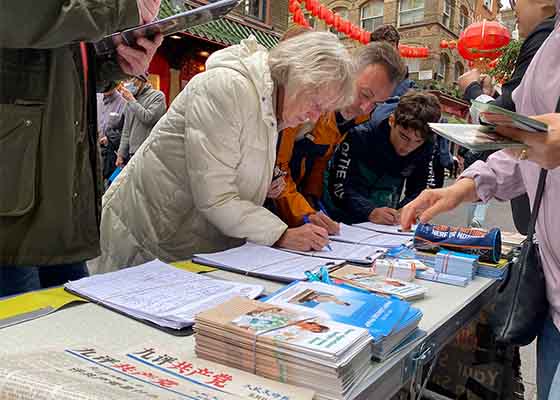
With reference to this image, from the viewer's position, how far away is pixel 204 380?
2.10ft

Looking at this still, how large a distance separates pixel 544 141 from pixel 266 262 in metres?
0.78

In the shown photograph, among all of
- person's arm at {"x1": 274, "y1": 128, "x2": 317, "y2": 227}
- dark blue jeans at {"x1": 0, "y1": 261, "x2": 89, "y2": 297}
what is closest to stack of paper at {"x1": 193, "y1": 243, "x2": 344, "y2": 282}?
dark blue jeans at {"x1": 0, "y1": 261, "x2": 89, "y2": 297}

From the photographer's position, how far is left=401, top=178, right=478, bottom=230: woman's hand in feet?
4.28

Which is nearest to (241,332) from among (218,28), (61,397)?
(61,397)

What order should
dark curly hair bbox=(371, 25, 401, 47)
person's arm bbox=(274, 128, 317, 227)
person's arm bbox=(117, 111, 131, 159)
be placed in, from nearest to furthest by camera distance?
person's arm bbox=(274, 128, 317, 227) → dark curly hair bbox=(371, 25, 401, 47) → person's arm bbox=(117, 111, 131, 159)

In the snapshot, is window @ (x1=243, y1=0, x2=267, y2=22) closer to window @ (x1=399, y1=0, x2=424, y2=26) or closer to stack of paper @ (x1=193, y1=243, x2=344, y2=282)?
stack of paper @ (x1=193, y1=243, x2=344, y2=282)

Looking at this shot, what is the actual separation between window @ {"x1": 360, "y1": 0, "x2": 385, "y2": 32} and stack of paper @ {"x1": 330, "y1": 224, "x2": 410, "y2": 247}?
19.6 metres

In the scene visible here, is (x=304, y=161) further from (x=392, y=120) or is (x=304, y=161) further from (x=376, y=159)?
(x=392, y=120)

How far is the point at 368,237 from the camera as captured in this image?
1.80m

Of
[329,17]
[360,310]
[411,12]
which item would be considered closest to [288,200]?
[360,310]

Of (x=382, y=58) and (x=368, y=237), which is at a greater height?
(x=382, y=58)

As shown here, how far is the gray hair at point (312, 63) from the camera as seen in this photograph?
1.49m

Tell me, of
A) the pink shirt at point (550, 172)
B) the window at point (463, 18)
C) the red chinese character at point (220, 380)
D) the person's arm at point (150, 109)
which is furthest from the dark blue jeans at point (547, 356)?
the window at point (463, 18)

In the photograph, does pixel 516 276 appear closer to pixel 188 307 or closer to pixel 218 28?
pixel 188 307
